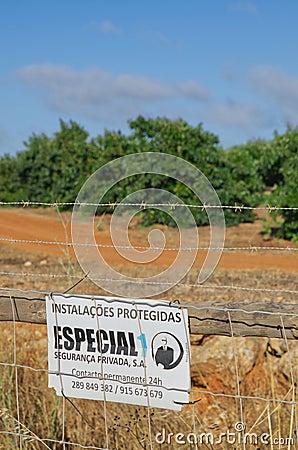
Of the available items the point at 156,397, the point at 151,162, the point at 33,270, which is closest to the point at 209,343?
the point at 156,397

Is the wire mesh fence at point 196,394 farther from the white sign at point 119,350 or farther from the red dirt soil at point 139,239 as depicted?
the red dirt soil at point 139,239

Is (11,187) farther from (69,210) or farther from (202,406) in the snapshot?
(202,406)

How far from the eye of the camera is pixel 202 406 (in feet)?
15.4

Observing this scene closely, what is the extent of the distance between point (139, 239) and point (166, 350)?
37.0 feet

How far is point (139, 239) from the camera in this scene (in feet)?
47.3

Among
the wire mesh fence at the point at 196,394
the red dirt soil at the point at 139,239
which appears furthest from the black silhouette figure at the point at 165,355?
the red dirt soil at the point at 139,239

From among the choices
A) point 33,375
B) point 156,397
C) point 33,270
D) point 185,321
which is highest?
point 33,270

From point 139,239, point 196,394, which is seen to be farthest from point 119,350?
point 139,239

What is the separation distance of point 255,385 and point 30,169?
19.1m

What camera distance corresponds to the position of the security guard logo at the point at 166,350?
3125 millimetres

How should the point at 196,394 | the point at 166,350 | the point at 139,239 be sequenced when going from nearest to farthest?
the point at 166,350, the point at 196,394, the point at 139,239

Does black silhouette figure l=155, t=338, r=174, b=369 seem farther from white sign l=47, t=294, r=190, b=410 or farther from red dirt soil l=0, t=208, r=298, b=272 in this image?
red dirt soil l=0, t=208, r=298, b=272

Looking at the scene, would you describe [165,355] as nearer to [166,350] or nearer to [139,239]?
[166,350]

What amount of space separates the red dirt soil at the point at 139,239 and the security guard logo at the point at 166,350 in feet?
16.2
